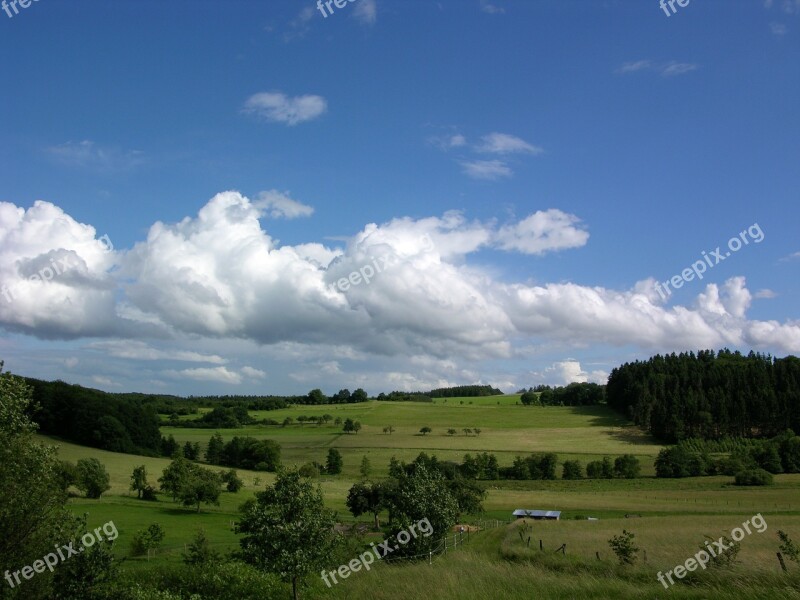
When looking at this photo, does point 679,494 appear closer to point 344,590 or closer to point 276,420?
point 344,590

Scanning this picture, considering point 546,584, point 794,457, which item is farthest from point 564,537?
point 794,457

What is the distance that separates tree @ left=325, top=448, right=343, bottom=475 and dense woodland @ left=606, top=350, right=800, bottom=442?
2942 inches

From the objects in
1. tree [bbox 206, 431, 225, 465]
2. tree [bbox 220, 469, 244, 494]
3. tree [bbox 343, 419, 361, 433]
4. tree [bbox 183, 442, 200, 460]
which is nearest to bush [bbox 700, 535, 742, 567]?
tree [bbox 220, 469, 244, 494]

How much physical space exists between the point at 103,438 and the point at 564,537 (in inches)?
4270

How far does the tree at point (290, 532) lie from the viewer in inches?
1086

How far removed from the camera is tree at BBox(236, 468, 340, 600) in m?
27.6

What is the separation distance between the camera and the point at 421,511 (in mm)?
38312

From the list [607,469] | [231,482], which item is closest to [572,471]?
[607,469]

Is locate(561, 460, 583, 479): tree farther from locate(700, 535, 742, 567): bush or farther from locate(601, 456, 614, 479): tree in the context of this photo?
locate(700, 535, 742, 567): bush

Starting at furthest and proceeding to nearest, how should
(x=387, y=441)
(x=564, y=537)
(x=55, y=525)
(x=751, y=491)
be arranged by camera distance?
(x=387, y=441), (x=751, y=491), (x=564, y=537), (x=55, y=525)

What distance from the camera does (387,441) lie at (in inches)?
5561

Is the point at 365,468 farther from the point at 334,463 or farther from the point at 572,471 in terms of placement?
the point at 572,471

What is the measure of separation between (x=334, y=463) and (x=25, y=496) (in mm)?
101195

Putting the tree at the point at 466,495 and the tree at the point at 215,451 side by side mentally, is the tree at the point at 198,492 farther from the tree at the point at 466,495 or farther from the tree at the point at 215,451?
the tree at the point at 215,451
